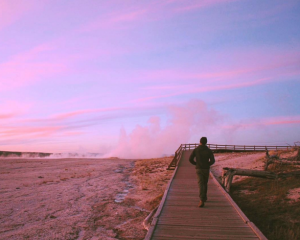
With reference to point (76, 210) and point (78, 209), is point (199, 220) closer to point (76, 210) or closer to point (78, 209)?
point (76, 210)

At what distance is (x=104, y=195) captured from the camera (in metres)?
15.3

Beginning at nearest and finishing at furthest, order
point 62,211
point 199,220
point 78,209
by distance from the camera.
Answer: point 199,220, point 62,211, point 78,209

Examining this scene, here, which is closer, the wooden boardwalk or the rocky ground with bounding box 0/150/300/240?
the wooden boardwalk

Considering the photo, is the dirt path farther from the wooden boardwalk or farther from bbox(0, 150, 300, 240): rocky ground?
the wooden boardwalk

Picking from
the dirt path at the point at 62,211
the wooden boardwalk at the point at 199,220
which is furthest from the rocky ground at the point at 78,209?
the wooden boardwalk at the point at 199,220

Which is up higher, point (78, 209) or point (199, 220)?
point (199, 220)

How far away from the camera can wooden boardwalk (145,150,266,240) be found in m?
6.47

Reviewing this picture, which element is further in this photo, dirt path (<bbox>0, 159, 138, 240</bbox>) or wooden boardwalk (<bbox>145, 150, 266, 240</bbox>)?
dirt path (<bbox>0, 159, 138, 240</bbox>)

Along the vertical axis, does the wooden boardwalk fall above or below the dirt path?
above

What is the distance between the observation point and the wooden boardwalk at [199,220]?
6473mm

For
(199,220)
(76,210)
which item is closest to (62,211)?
(76,210)

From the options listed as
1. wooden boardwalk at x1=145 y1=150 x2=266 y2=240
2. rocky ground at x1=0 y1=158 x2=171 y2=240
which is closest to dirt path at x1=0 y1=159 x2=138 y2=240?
rocky ground at x1=0 y1=158 x2=171 y2=240

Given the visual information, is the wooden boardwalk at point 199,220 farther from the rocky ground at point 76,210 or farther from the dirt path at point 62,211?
the dirt path at point 62,211

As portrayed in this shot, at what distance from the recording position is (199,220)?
762 centimetres
